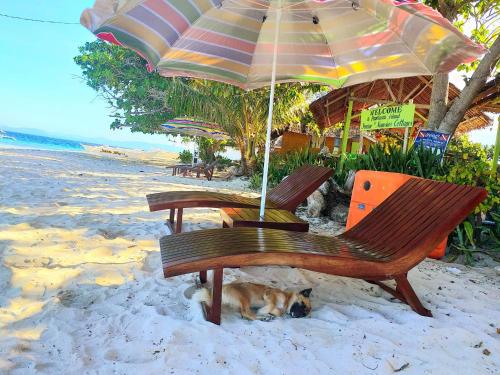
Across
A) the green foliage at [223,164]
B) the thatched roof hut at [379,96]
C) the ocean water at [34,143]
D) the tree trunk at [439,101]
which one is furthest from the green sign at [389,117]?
the ocean water at [34,143]

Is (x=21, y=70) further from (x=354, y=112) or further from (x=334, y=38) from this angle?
(x=334, y=38)

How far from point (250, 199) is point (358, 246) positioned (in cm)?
208

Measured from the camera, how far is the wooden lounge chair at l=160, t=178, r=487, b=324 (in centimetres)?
204

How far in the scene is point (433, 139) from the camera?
6305 mm

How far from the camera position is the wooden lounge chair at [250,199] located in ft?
12.5

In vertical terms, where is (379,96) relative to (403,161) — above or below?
above

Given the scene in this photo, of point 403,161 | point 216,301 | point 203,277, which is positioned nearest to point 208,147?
point 403,161

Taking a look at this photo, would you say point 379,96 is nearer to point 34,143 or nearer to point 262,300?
point 262,300

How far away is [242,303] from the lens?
232 centimetres

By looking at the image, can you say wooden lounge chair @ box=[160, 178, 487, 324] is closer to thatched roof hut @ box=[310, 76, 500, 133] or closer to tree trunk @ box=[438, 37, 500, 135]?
tree trunk @ box=[438, 37, 500, 135]

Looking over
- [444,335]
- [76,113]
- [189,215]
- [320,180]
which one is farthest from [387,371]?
[76,113]

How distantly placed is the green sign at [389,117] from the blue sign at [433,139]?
1.97 feet

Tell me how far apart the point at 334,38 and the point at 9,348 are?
12.6ft

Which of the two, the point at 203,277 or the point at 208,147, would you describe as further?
the point at 208,147
